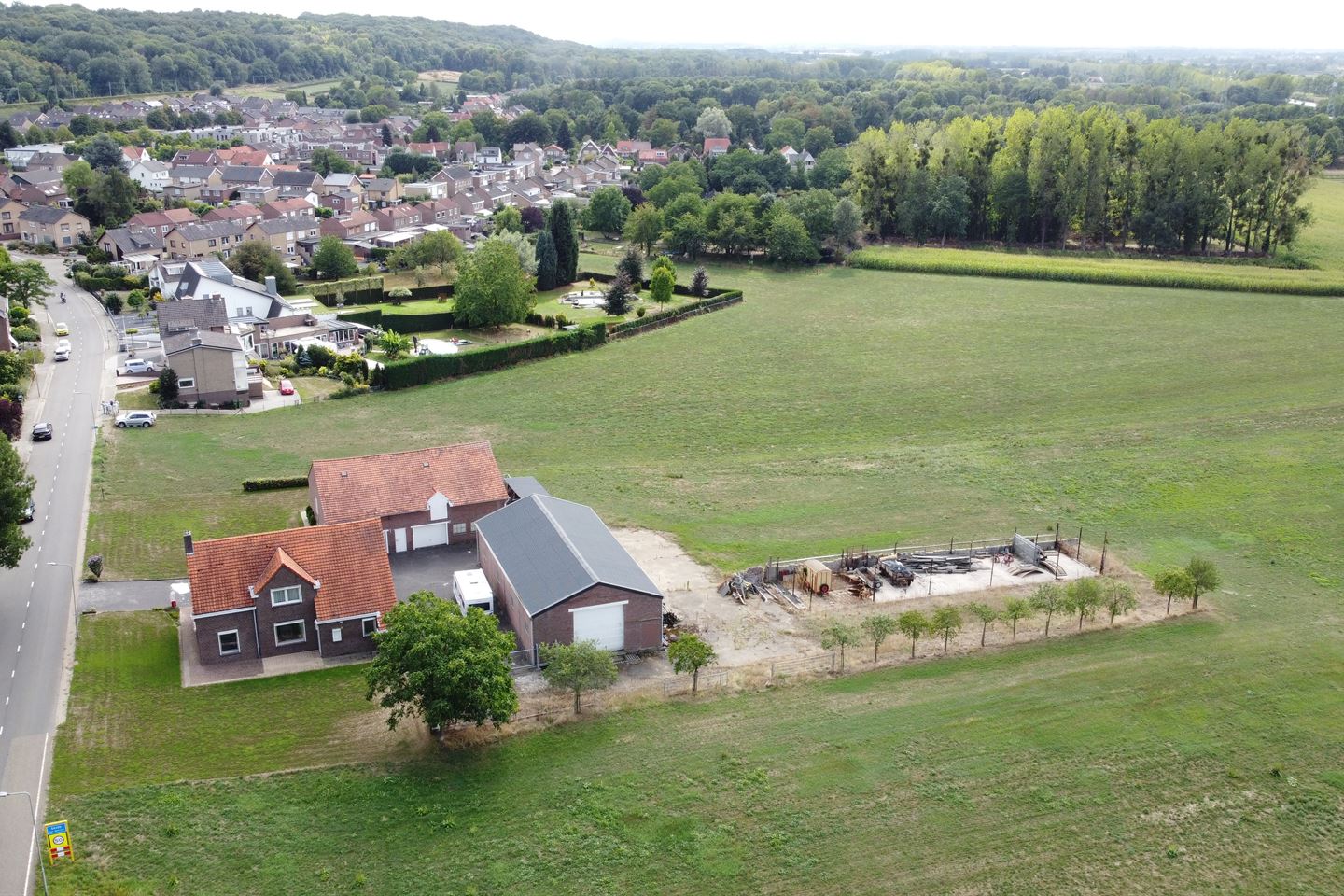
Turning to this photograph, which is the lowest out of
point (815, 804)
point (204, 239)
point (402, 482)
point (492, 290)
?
point (815, 804)

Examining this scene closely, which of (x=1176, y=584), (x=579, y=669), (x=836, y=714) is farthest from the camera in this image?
(x=1176, y=584)

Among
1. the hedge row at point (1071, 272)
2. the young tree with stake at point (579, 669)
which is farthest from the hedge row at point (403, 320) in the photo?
the young tree with stake at point (579, 669)

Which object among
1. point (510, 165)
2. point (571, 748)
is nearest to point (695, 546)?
point (571, 748)

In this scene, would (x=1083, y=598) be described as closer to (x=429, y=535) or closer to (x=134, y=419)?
(x=429, y=535)

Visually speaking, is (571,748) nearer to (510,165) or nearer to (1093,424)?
(1093,424)

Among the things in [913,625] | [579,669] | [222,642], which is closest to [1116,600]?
[913,625]

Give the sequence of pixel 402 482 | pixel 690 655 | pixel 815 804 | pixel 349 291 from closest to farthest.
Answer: pixel 815 804, pixel 690 655, pixel 402 482, pixel 349 291

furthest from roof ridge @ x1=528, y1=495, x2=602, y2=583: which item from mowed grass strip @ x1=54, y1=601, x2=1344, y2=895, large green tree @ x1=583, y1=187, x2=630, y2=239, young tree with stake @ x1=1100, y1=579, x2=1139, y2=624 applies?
large green tree @ x1=583, y1=187, x2=630, y2=239
